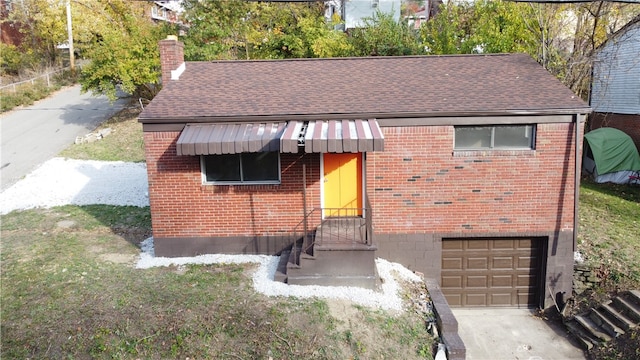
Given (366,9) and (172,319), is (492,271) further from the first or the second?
(366,9)

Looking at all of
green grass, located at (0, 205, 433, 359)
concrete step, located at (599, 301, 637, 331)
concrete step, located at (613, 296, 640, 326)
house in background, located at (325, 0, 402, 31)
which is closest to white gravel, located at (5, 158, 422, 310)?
green grass, located at (0, 205, 433, 359)

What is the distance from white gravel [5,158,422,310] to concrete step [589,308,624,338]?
3.85 metres

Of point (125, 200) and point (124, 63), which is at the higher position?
point (124, 63)

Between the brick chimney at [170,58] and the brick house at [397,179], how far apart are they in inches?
36.6

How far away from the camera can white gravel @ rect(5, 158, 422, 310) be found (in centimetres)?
898

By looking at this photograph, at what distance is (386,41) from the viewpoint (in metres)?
24.0

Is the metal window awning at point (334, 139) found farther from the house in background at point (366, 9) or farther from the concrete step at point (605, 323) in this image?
the house in background at point (366, 9)

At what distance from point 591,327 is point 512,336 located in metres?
1.62

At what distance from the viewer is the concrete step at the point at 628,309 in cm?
945

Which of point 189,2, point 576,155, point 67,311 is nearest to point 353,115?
point 576,155

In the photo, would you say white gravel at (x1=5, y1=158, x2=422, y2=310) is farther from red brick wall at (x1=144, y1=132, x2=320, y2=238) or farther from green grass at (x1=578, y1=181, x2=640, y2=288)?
green grass at (x1=578, y1=181, x2=640, y2=288)

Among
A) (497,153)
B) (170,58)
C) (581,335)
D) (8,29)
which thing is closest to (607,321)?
Result: (581,335)

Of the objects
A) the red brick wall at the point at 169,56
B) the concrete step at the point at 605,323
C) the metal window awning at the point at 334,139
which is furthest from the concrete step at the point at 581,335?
the red brick wall at the point at 169,56

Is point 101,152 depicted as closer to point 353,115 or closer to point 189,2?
point 189,2
